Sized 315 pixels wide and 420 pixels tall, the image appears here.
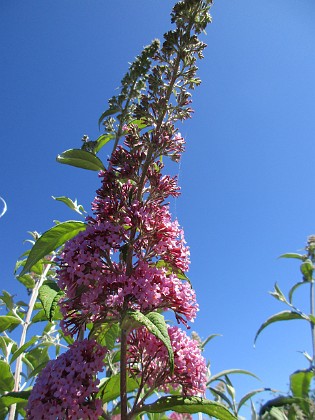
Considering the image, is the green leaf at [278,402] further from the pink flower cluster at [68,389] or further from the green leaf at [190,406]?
the pink flower cluster at [68,389]

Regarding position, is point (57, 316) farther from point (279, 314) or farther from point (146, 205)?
point (279, 314)

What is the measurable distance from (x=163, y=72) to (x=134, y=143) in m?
0.47

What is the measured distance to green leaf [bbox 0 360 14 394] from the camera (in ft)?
7.66

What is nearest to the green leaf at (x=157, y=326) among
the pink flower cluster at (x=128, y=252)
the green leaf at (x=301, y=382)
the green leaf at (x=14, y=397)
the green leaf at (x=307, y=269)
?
the pink flower cluster at (x=128, y=252)

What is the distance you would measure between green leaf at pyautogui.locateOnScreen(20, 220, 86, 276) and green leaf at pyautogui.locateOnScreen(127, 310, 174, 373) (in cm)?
62

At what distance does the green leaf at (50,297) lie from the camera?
5.66 ft

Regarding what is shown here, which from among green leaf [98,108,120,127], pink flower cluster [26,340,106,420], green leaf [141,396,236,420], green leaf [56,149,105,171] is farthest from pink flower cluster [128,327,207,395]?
green leaf [98,108,120,127]

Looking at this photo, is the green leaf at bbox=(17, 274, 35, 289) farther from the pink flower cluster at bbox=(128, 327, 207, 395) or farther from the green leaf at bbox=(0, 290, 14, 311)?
the pink flower cluster at bbox=(128, 327, 207, 395)

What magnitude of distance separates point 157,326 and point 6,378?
1.46 m

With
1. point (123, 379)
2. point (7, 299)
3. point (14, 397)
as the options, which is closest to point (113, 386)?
point (123, 379)

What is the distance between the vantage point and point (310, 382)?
7.25 ft

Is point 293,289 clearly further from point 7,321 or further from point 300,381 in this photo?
point 7,321

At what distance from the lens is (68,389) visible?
1.54 m

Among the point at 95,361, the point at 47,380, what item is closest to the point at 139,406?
the point at 95,361
